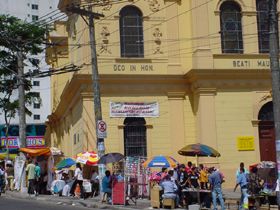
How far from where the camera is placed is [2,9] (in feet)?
296

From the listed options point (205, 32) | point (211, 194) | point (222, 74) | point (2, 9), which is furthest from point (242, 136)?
point (2, 9)

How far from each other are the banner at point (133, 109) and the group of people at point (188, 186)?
9153 millimetres

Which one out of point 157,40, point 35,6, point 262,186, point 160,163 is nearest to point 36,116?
point 35,6

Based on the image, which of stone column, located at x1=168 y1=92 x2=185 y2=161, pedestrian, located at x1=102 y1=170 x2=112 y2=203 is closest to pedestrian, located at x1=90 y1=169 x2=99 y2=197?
pedestrian, located at x1=102 y1=170 x2=112 y2=203

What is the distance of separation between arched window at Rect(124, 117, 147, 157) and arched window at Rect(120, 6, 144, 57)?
147 inches

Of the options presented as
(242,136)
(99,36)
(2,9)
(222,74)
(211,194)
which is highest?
(2,9)

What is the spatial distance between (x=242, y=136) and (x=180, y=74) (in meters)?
4.84

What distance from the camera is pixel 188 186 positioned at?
2364cm

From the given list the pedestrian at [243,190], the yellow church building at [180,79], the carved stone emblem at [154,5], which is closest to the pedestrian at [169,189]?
the pedestrian at [243,190]

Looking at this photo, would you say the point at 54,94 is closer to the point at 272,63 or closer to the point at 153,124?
the point at 153,124

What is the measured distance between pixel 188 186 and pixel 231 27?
13.7 metres

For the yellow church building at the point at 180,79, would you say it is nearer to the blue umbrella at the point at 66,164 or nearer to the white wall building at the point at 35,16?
the blue umbrella at the point at 66,164

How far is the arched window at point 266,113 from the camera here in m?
34.2

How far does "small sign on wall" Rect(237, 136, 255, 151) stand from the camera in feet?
110
